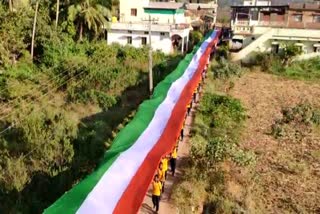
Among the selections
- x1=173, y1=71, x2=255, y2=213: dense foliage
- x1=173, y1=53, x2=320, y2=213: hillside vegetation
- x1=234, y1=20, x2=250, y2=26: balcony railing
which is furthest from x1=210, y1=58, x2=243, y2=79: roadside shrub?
x1=173, y1=71, x2=255, y2=213: dense foliage

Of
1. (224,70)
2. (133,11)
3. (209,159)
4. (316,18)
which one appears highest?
(133,11)

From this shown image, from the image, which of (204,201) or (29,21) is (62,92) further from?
(204,201)

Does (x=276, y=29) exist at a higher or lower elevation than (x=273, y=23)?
lower

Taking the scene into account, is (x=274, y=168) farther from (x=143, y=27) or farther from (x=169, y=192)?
(x=143, y=27)

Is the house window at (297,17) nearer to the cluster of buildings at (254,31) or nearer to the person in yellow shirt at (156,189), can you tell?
the cluster of buildings at (254,31)

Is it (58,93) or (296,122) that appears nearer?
(296,122)

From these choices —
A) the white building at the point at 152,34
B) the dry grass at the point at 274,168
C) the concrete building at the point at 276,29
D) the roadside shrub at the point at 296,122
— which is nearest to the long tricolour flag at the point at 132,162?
the dry grass at the point at 274,168

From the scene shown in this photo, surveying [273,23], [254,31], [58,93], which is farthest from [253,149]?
[273,23]

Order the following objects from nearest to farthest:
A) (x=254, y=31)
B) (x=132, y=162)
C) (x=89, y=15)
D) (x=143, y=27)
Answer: (x=132, y=162)
(x=89, y=15)
(x=254, y=31)
(x=143, y=27)
